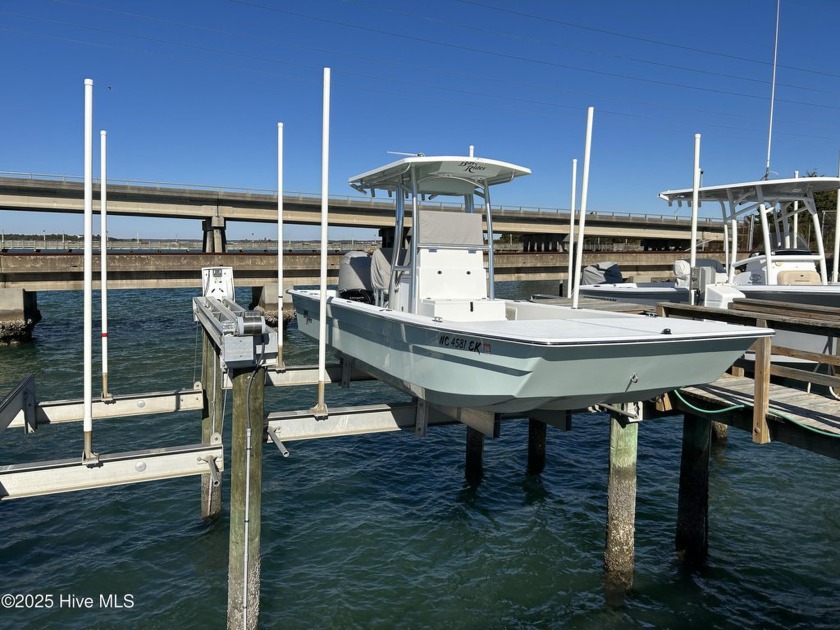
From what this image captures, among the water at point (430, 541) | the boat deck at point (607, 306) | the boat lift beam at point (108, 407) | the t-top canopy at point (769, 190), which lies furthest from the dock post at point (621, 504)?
the t-top canopy at point (769, 190)

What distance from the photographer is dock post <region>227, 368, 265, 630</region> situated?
19.5ft

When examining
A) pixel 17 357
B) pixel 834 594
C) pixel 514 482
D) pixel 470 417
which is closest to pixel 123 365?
pixel 17 357

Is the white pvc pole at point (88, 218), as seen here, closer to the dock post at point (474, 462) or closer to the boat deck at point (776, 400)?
the boat deck at point (776, 400)

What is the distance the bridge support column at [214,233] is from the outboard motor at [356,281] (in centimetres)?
2500

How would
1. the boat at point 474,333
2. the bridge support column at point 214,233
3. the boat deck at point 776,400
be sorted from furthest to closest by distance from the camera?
the bridge support column at point 214,233
the boat deck at point 776,400
the boat at point 474,333

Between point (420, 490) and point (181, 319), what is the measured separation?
26.4 meters

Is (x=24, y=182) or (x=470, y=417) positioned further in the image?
(x=24, y=182)

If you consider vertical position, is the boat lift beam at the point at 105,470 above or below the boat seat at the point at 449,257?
below

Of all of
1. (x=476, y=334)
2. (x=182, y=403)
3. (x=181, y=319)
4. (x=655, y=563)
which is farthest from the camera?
(x=181, y=319)

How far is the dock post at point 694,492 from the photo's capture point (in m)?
8.73

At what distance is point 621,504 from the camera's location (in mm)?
8094

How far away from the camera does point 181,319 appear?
3422 cm

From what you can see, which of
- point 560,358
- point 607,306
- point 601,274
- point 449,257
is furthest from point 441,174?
point 601,274

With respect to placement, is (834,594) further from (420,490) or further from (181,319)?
(181,319)
